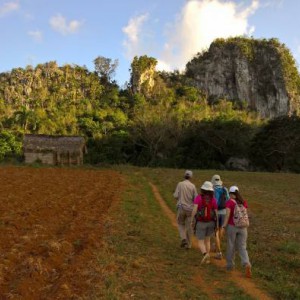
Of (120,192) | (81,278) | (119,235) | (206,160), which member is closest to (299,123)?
(206,160)

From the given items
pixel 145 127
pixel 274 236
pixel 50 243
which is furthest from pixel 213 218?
pixel 145 127

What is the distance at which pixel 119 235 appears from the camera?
Result: 12008 millimetres

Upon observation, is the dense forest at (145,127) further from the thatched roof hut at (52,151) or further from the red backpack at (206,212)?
the red backpack at (206,212)

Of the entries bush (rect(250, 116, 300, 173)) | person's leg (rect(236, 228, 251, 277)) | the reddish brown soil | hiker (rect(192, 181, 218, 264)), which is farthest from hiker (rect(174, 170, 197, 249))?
bush (rect(250, 116, 300, 173))

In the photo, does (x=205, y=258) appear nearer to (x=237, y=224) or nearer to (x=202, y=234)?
(x=202, y=234)

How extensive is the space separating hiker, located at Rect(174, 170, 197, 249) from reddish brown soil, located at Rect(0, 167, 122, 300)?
2292mm

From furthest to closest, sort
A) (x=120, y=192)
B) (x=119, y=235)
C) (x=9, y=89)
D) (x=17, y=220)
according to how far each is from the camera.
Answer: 1. (x=9, y=89)
2. (x=120, y=192)
3. (x=17, y=220)
4. (x=119, y=235)

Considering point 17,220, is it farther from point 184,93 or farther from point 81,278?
point 184,93

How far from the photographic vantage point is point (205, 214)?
30.9 ft

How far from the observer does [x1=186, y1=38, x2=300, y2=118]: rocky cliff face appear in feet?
338

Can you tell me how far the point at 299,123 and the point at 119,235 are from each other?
42255 mm

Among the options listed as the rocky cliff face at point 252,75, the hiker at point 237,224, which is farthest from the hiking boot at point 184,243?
the rocky cliff face at point 252,75

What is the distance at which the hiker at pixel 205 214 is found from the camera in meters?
9.42

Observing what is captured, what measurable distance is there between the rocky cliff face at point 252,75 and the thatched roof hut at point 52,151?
198ft
